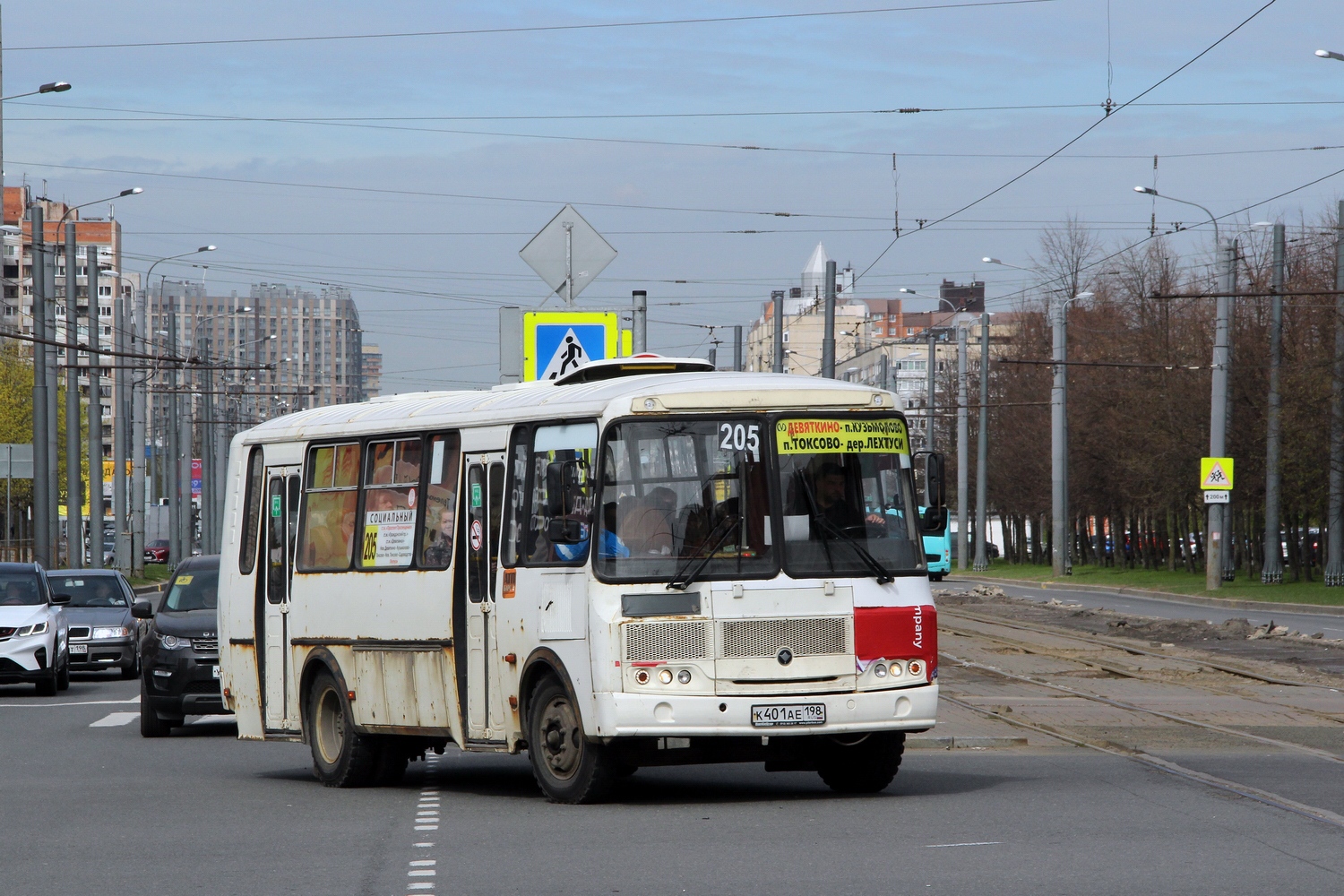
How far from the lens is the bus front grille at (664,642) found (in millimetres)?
11000

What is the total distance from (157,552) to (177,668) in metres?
78.2

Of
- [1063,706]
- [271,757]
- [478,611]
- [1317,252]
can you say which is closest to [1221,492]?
[1317,252]

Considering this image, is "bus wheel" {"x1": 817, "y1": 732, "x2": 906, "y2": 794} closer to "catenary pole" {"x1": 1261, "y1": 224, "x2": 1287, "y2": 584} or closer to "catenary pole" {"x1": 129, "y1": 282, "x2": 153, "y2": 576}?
"catenary pole" {"x1": 1261, "y1": 224, "x2": 1287, "y2": 584}

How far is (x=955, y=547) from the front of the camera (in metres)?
86.1

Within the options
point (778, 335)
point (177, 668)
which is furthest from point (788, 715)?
point (778, 335)

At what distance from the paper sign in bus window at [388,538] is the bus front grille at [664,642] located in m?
2.38

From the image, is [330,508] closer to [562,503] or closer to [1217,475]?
[562,503]

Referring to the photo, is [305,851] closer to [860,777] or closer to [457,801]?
[457,801]

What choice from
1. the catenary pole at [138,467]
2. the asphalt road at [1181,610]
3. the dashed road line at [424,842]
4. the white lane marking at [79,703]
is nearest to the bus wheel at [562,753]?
the dashed road line at [424,842]

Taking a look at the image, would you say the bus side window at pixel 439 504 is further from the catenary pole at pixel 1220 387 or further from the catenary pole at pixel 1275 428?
Result: the catenary pole at pixel 1275 428

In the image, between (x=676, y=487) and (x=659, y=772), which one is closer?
(x=676, y=487)

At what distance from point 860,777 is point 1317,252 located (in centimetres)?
4202

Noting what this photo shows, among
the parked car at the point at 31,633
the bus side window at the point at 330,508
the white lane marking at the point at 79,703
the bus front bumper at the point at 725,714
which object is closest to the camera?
the bus front bumper at the point at 725,714

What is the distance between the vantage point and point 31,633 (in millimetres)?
23609
